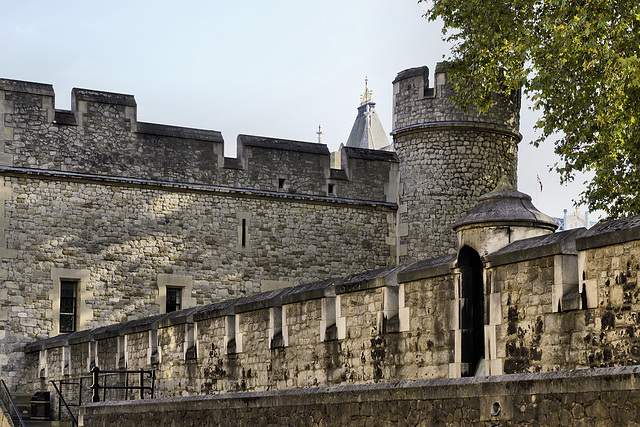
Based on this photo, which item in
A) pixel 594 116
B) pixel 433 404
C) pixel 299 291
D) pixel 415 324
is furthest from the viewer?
pixel 594 116

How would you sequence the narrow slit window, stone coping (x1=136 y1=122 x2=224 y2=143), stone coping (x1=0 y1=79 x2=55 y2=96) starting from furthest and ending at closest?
1. the narrow slit window
2. stone coping (x1=136 y1=122 x2=224 y2=143)
3. stone coping (x1=0 y1=79 x2=55 y2=96)

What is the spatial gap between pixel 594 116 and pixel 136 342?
24.5ft

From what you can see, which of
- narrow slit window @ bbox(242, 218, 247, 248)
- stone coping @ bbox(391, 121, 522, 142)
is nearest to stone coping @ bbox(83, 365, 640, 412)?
narrow slit window @ bbox(242, 218, 247, 248)

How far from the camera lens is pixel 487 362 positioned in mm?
9406

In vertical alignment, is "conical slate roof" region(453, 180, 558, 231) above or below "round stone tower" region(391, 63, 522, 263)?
below

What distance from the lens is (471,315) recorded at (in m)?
9.78

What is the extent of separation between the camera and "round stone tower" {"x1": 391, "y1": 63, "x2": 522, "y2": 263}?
2158 centimetres

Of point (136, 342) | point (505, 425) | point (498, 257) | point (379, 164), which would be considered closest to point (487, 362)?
point (498, 257)

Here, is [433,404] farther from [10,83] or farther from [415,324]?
[10,83]

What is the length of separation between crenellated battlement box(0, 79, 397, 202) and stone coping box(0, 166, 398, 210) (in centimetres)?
9

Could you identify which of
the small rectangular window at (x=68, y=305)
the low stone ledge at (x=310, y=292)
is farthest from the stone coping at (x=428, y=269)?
the small rectangular window at (x=68, y=305)

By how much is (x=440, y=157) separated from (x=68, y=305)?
757 cm

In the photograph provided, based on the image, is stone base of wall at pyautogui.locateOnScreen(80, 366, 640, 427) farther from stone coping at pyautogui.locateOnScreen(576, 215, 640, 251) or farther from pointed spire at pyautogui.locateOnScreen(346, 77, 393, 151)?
pointed spire at pyautogui.locateOnScreen(346, 77, 393, 151)

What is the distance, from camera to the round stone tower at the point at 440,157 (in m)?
21.6
